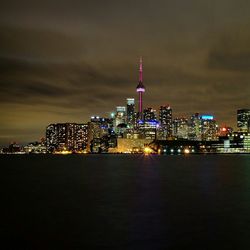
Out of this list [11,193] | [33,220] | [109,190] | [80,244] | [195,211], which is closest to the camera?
[80,244]

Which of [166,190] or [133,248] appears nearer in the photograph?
[133,248]

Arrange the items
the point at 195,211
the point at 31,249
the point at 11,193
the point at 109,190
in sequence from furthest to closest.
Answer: the point at 109,190
the point at 11,193
the point at 195,211
the point at 31,249

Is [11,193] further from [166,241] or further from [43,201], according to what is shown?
[166,241]

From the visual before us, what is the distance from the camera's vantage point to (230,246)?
23.3 m

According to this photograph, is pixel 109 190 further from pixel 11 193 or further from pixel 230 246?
pixel 230 246

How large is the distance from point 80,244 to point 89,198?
70.8 feet

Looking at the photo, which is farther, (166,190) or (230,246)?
(166,190)

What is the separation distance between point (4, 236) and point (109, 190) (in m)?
29.5

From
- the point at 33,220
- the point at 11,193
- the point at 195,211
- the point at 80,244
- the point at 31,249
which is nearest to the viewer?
the point at 31,249

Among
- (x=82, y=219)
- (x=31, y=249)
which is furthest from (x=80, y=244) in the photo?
(x=82, y=219)

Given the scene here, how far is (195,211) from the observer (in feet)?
117

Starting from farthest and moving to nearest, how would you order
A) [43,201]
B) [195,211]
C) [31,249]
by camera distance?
1. [43,201]
2. [195,211]
3. [31,249]

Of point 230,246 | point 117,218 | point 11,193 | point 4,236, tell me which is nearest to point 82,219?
point 117,218

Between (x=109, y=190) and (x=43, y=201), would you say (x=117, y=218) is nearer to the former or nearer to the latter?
(x=43, y=201)
